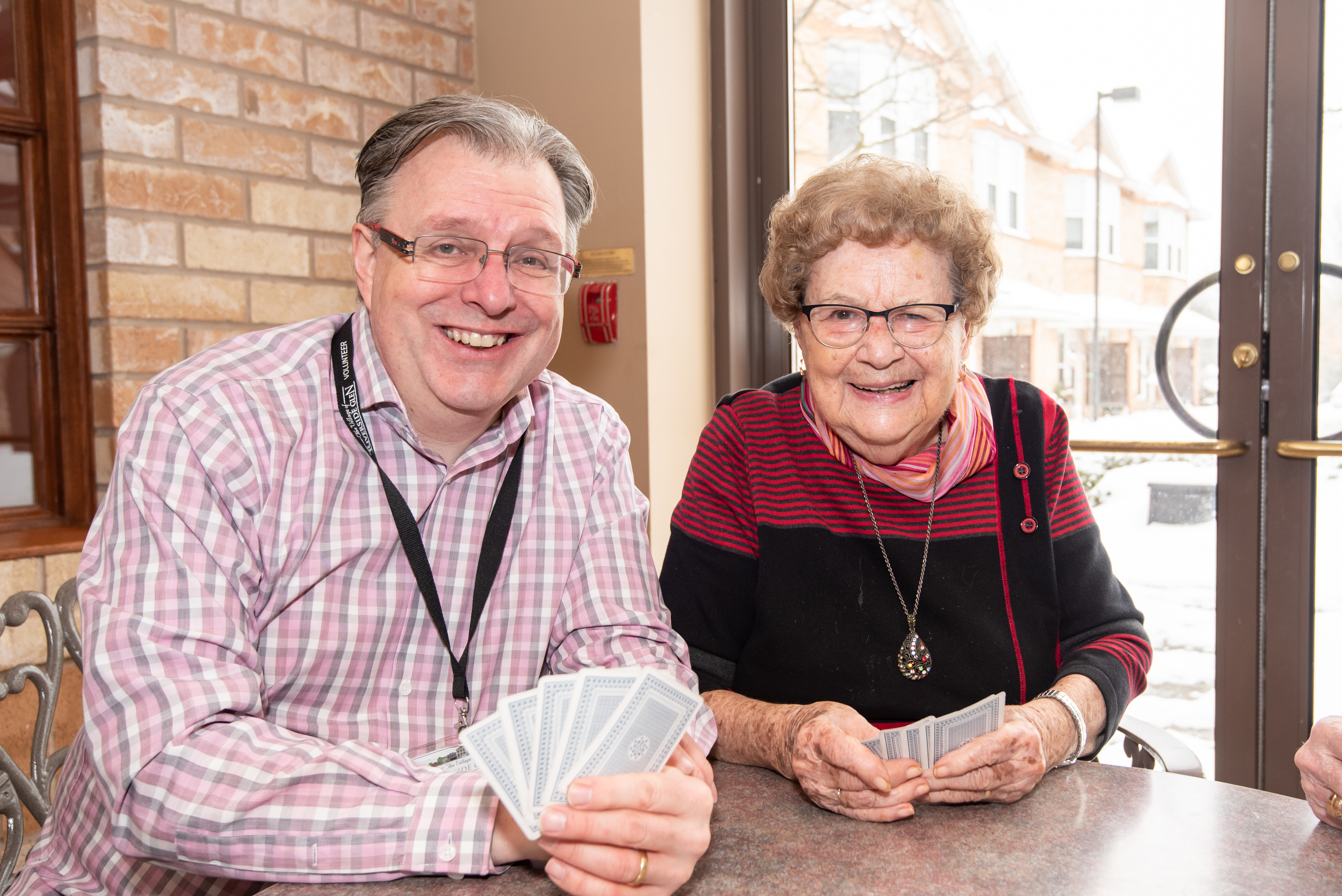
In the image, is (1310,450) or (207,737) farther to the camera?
(1310,450)

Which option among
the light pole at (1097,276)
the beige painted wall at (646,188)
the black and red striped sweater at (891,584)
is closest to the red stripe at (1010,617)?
the black and red striped sweater at (891,584)

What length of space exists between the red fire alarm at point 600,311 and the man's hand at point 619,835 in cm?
211

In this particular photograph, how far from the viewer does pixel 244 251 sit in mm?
2629

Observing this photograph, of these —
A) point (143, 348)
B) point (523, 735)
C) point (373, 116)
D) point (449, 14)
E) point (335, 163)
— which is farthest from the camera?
point (449, 14)

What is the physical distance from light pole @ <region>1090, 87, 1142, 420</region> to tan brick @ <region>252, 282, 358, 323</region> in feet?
6.64

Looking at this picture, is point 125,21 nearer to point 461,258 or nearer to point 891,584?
point 461,258

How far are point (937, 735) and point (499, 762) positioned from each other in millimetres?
561

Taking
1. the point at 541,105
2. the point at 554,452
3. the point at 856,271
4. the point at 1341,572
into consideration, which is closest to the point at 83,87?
the point at 541,105

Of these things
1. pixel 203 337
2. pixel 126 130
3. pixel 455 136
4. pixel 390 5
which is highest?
pixel 390 5

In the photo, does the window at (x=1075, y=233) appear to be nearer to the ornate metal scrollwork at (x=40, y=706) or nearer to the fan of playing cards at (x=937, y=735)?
the fan of playing cards at (x=937, y=735)

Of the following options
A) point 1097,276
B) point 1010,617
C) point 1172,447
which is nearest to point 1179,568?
point 1172,447

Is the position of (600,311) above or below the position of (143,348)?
above

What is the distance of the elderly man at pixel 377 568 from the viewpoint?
101cm

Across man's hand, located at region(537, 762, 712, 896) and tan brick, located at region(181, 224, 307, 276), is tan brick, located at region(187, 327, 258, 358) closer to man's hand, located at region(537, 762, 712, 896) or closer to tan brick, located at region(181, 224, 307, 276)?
tan brick, located at region(181, 224, 307, 276)
